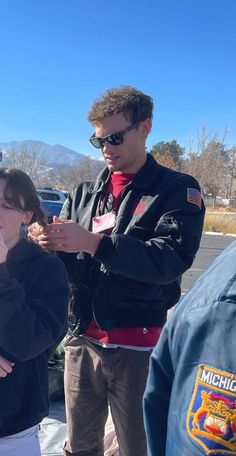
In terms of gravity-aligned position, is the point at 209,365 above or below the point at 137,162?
below

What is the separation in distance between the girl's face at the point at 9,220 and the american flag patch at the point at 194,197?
0.75 m

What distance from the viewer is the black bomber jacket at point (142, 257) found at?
203 cm

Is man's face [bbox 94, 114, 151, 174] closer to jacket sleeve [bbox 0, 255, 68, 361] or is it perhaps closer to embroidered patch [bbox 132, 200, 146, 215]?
embroidered patch [bbox 132, 200, 146, 215]

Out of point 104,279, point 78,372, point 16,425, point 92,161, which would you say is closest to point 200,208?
point 104,279

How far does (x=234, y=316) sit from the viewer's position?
2.46ft

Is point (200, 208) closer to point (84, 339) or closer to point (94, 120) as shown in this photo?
point (94, 120)

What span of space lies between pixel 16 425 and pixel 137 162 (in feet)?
4.16

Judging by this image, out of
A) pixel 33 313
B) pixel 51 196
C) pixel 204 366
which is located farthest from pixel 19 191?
pixel 51 196

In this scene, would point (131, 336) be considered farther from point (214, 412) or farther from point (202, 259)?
point (202, 259)

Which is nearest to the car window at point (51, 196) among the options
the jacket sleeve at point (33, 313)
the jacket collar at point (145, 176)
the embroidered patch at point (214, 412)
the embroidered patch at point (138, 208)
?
the jacket collar at point (145, 176)

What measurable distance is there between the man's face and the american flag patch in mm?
285

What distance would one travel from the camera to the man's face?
2254 mm

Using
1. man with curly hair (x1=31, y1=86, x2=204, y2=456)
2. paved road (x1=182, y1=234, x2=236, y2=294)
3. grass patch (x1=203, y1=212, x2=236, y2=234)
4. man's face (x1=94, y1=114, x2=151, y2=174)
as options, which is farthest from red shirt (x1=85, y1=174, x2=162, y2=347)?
grass patch (x1=203, y1=212, x2=236, y2=234)

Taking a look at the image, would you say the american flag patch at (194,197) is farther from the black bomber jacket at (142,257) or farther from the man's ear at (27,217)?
the man's ear at (27,217)
